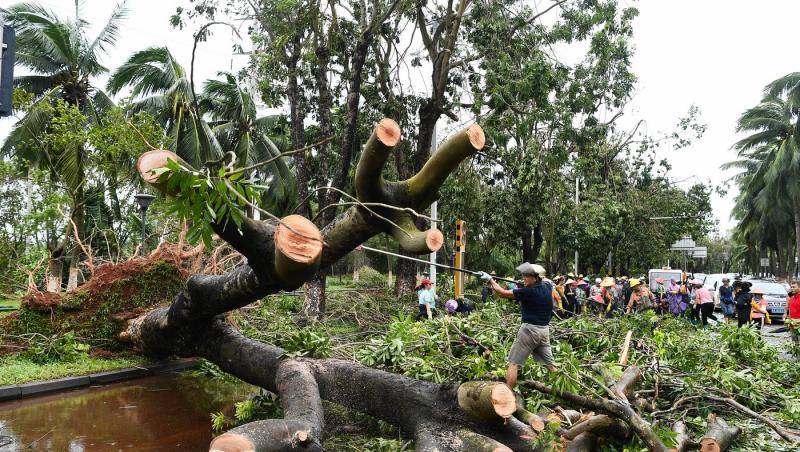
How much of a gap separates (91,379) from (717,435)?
27.5 feet

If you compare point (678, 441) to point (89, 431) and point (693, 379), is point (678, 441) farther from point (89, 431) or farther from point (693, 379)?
point (89, 431)

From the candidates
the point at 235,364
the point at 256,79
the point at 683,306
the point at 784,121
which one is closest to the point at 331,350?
the point at 235,364

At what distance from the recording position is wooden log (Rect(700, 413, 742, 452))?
16.9ft

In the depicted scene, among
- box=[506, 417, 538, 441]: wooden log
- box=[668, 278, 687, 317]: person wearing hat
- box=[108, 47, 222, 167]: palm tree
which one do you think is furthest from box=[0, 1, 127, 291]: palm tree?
box=[668, 278, 687, 317]: person wearing hat

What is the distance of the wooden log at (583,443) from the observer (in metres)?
5.03

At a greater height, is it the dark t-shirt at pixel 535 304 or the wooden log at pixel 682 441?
the dark t-shirt at pixel 535 304

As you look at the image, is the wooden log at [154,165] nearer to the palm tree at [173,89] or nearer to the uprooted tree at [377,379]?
the uprooted tree at [377,379]

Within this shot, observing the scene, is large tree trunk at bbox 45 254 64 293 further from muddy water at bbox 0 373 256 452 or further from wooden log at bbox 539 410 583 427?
wooden log at bbox 539 410 583 427

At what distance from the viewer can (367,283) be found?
30688 mm

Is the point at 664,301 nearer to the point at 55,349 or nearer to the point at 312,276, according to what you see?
the point at 312,276

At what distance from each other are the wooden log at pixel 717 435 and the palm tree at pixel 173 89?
15972mm

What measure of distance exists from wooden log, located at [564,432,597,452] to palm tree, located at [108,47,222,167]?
621 inches

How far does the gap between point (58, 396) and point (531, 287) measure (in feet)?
21.8

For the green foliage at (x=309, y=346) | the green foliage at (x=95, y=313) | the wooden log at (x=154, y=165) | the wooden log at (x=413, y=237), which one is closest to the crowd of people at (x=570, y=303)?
the wooden log at (x=413, y=237)
